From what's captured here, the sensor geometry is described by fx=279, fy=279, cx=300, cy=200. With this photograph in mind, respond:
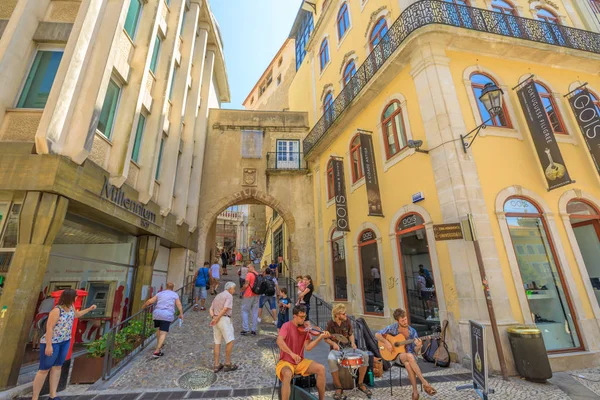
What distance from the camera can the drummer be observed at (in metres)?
4.43

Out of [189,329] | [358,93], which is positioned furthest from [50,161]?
[358,93]

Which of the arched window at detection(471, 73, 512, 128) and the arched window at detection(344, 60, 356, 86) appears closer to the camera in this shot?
the arched window at detection(471, 73, 512, 128)

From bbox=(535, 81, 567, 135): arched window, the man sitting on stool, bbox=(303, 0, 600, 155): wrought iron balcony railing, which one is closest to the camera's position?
the man sitting on stool

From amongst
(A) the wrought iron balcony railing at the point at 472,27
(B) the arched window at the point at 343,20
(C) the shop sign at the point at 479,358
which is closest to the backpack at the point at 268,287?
(C) the shop sign at the point at 479,358

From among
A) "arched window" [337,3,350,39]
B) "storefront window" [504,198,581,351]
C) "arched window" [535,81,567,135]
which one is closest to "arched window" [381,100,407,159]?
"storefront window" [504,198,581,351]

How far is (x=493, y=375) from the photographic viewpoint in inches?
213

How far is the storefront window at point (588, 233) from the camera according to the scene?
287 inches

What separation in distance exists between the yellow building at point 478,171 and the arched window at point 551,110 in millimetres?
40

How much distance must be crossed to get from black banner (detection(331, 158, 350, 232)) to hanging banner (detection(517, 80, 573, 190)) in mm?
6122

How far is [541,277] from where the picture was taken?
659 centimetres

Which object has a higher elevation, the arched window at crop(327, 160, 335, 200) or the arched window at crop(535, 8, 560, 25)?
the arched window at crop(535, 8, 560, 25)

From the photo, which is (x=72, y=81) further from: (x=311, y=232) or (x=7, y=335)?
(x=311, y=232)

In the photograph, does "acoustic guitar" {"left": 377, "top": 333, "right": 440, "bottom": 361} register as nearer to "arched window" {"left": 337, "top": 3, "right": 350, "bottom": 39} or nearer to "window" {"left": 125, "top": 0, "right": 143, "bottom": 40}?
"window" {"left": 125, "top": 0, "right": 143, "bottom": 40}

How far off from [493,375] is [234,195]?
13.1m
